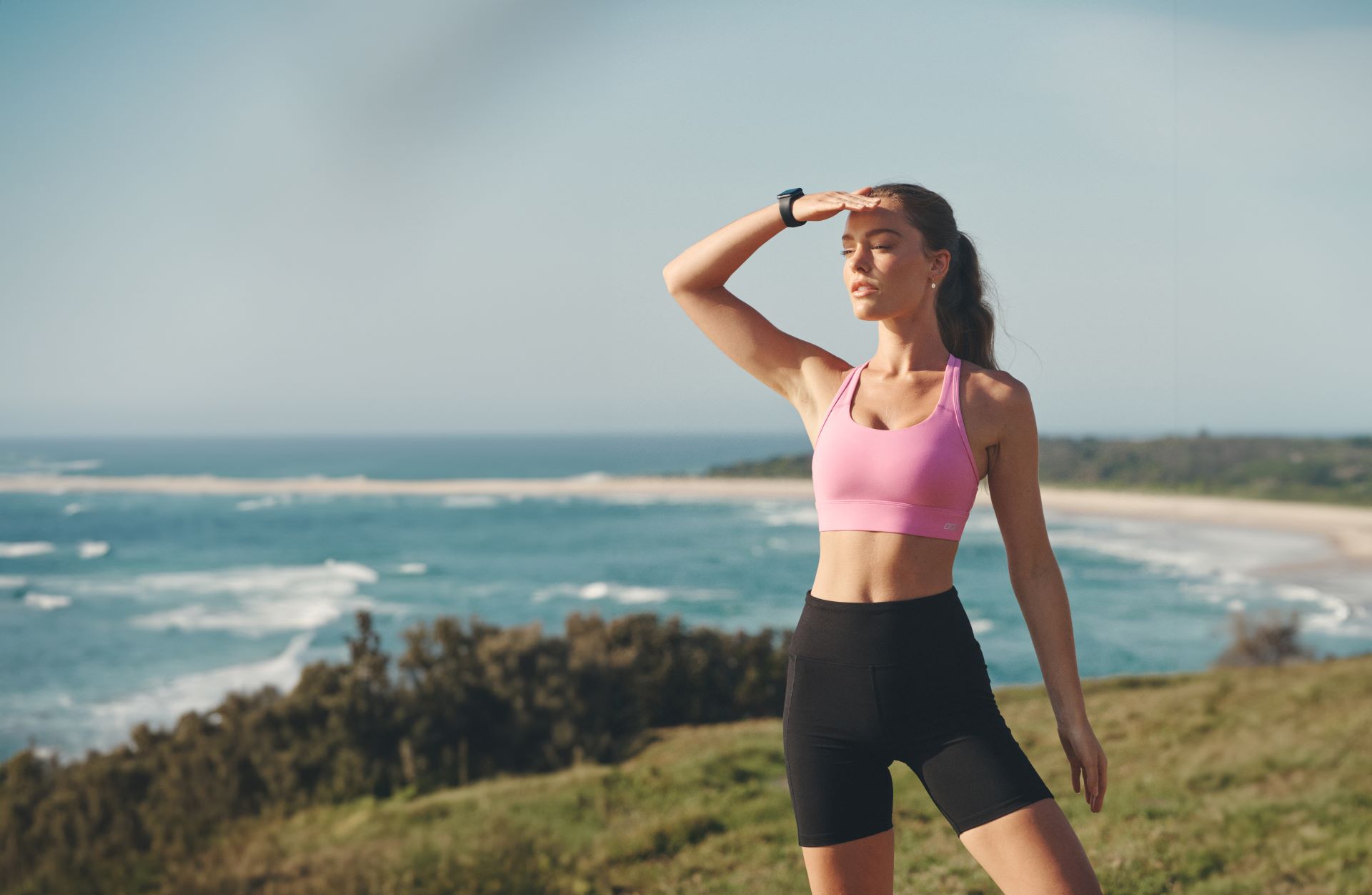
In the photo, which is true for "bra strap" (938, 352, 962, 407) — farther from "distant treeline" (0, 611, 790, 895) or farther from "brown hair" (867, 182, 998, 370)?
"distant treeline" (0, 611, 790, 895)

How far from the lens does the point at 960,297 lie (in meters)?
2.22

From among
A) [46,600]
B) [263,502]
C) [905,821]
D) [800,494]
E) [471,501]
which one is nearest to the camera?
[905,821]

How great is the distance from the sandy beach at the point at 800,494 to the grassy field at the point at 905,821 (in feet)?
7.69

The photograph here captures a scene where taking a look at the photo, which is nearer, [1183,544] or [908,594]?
[908,594]

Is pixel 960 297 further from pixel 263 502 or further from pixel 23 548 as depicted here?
pixel 263 502

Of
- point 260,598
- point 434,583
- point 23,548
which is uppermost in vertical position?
point 23,548

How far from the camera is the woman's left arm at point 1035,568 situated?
202 cm

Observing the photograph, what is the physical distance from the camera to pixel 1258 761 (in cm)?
623

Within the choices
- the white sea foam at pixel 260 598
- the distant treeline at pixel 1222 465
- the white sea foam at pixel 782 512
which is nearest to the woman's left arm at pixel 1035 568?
the distant treeline at pixel 1222 465

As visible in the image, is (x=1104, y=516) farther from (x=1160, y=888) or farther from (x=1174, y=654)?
(x=1160, y=888)

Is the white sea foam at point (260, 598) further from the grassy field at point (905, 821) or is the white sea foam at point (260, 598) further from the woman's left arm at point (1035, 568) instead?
the woman's left arm at point (1035, 568)

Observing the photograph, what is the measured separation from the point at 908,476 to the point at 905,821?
4396 millimetres

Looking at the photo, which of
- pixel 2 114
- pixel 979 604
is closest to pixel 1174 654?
pixel 979 604

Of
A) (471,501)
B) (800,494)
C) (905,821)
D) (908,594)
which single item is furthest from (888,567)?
(471,501)
